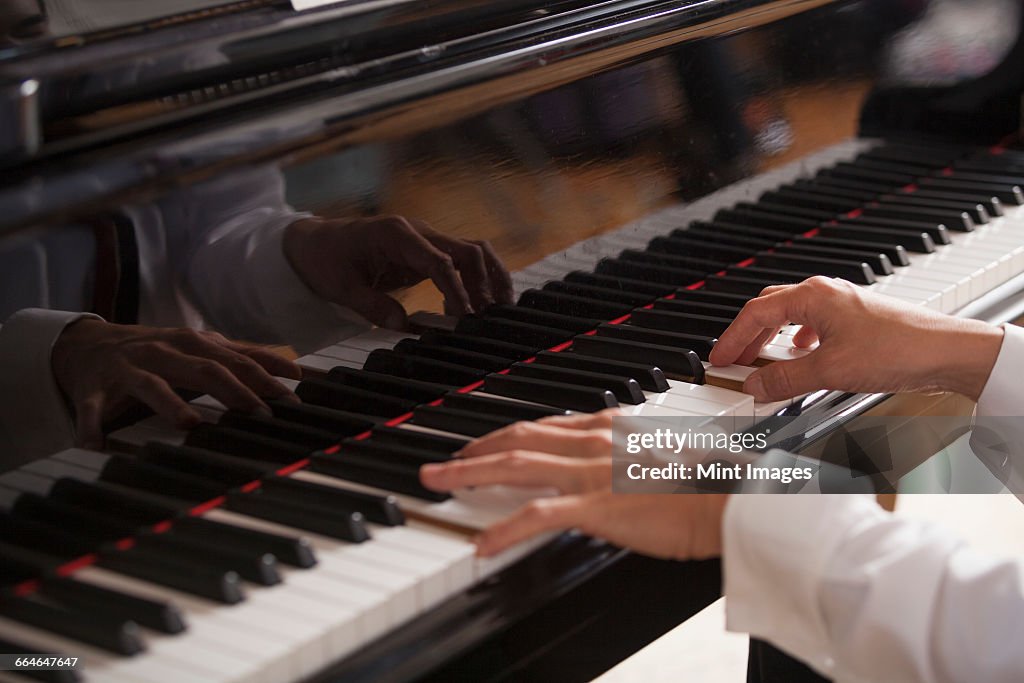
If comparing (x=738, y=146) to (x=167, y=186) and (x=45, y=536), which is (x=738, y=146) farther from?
(x=45, y=536)

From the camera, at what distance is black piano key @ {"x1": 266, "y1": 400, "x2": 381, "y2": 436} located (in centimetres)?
124

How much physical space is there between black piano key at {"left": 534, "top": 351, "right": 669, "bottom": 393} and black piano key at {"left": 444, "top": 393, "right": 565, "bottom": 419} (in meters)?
0.12

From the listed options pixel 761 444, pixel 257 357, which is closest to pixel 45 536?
pixel 257 357

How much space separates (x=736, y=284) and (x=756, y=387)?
342 millimetres

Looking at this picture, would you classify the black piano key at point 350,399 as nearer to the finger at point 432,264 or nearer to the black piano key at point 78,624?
the finger at point 432,264

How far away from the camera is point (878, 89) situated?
6.79 feet

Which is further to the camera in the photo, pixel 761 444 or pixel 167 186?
pixel 761 444

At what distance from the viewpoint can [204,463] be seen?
118 centimetres

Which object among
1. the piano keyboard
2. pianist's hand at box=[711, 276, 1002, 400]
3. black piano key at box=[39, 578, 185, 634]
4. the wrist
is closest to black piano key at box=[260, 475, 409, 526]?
the piano keyboard

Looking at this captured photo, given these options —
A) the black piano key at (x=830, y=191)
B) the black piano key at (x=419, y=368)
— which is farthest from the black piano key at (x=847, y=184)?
the black piano key at (x=419, y=368)

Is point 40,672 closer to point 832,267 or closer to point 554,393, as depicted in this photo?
point 554,393

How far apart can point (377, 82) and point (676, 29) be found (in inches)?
19.6

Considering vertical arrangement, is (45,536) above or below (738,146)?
below

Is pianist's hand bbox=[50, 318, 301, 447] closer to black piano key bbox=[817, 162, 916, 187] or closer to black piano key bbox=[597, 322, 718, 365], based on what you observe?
black piano key bbox=[597, 322, 718, 365]
